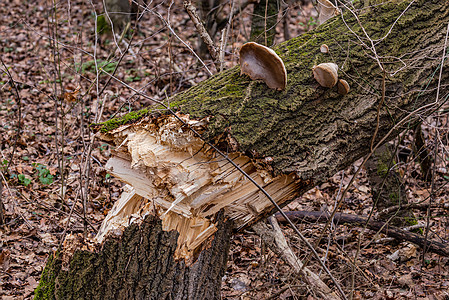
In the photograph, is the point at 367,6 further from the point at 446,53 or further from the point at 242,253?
the point at 242,253

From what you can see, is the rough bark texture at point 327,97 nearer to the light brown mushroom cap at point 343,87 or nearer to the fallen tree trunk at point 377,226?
the light brown mushroom cap at point 343,87

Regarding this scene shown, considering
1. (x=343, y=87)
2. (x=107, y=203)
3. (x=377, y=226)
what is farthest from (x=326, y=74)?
(x=107, y=203)

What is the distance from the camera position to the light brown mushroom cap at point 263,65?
238 centimetres

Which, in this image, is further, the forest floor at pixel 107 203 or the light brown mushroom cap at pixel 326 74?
the forest floor at pixel 107 203

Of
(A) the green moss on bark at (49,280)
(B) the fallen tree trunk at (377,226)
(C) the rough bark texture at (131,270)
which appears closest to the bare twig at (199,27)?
(B) the fallen tree trunk at (377,226)

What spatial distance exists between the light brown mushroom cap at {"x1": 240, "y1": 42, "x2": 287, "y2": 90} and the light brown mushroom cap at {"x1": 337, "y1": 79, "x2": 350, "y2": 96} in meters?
0.41

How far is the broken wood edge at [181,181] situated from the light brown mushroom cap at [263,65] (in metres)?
0.52

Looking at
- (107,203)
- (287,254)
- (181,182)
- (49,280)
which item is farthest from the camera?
(107,203)

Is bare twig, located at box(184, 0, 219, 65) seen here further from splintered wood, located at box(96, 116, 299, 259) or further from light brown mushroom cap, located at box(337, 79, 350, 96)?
splintered wood, located at box(96, 116, 299, 259)

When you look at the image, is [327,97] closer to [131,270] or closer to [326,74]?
[326,74]

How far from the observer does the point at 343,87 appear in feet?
8.43

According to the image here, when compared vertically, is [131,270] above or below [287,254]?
below

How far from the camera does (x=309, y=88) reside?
256 centimetres

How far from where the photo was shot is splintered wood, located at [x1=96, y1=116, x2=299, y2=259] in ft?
7.52
